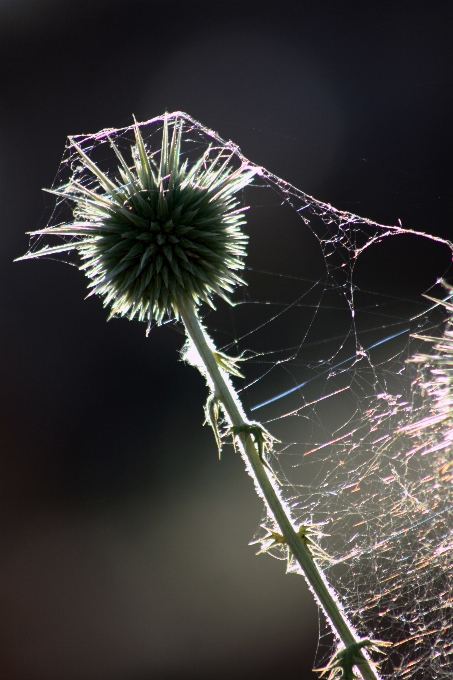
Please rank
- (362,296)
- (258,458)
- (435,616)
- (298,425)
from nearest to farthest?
(258,458)
(435,616)
(298,425)
(362,296)

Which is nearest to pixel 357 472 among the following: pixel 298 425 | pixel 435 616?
pixel 435 616

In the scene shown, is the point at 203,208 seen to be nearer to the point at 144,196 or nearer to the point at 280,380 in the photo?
the point at 144,196

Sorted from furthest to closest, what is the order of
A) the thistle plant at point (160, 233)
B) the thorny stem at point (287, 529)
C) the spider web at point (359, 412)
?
the spider web at point (359, 412), the thistle plant at point (160, 233), the thorny stem at point (287, 529)

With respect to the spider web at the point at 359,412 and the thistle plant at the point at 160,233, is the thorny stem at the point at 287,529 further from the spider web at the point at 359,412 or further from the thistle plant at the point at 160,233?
the thistle plant at the point at 160,233

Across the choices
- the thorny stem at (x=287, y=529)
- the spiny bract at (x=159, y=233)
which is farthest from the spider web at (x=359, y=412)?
the spiny bract at (x=159, y=233)

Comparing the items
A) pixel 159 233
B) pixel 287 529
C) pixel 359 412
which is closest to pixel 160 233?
pixel 159 233

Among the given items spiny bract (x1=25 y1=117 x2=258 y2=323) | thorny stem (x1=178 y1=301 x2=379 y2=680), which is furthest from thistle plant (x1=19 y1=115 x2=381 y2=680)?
thorny stem (x1=178 y1=301 x2=379 y2=680)

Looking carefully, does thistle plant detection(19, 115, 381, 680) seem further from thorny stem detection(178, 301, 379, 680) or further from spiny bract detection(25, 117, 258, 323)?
thorny stem detection(178, 301, 379, 680)
